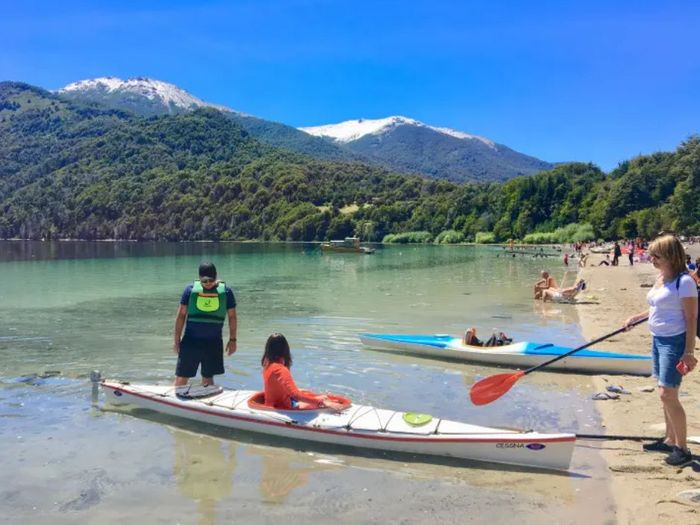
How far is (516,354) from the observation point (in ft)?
41.6

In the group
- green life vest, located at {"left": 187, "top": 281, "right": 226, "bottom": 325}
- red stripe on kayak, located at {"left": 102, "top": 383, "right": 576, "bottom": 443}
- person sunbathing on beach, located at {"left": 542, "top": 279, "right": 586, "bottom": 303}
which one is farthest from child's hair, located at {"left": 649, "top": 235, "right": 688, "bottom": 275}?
person sunbathing on beach, located at {"left": 542, "top": 279, "right": 586, "bottom": 303}

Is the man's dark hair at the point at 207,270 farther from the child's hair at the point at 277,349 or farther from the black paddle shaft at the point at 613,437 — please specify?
the black paddle shaft at the point at 613,437

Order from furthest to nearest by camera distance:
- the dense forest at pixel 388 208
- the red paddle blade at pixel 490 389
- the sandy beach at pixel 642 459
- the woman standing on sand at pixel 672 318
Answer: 1. the dense forest at pixel 388 208
2. the red paddle blade at pixel 490 389
3. the woman standing on sand at pixel 672 318
4. the sandy beach at pixel 642 459

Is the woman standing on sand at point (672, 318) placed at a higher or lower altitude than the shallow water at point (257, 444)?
higher

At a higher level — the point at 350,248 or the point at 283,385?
the point at 350,248

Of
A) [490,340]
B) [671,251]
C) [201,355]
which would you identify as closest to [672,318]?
[671,251]

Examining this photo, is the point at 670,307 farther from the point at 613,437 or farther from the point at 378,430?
the point at 378,430

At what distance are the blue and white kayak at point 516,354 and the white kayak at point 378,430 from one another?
5.36 m

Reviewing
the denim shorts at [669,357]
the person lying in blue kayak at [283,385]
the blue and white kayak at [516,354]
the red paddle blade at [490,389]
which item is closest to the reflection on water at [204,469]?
the person lying in blue kayak at [283,385]

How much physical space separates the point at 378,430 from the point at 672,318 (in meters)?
3.57

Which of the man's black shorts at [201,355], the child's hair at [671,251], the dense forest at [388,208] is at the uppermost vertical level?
the dense forest at [388,208]

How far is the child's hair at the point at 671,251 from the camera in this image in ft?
19.7

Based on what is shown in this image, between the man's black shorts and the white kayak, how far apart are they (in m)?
0.38

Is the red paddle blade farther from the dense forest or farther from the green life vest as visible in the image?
the dense forest
